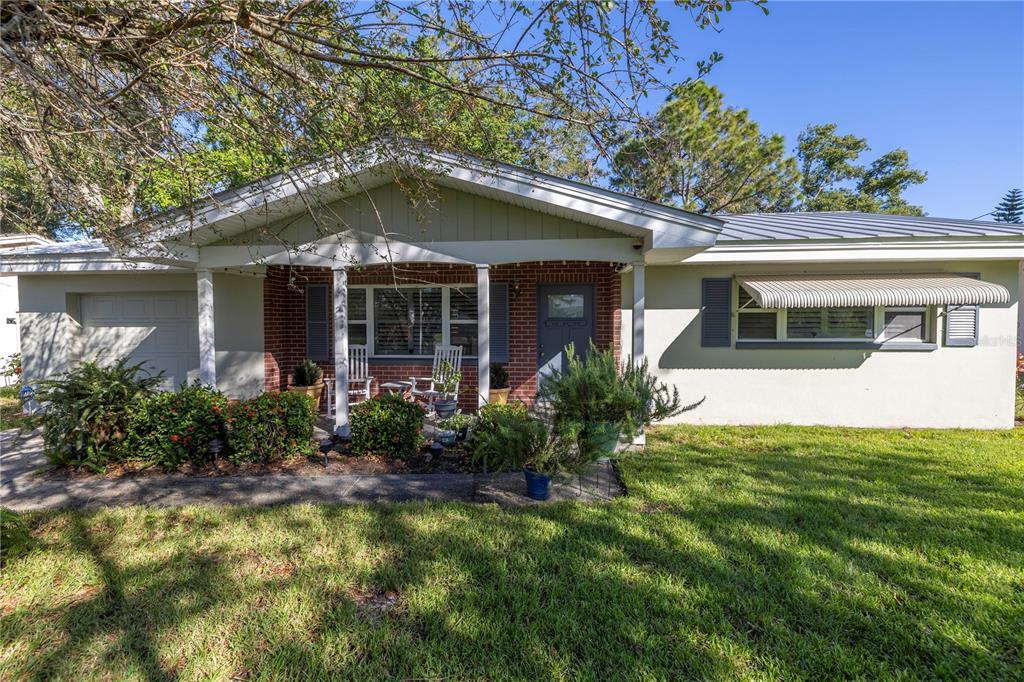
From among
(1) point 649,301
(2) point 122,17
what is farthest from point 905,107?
(2) point 122,17

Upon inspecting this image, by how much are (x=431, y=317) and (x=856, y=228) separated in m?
7.27

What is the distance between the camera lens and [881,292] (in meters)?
6.31

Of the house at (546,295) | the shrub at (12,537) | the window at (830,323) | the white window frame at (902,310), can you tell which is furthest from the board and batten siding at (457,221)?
the white window frame at (902,310)

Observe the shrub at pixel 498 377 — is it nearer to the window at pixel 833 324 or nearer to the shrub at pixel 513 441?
the shrub at pixel 513 441

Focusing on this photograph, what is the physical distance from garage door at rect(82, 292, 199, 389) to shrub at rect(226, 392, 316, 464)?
12.0 feet

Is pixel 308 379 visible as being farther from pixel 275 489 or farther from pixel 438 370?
pixel 275 489

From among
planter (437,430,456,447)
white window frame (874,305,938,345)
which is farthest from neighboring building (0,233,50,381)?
white window frame (874,305,938,345)

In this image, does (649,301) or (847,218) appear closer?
(649,301)

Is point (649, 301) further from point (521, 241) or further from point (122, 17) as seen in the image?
point (122, 17)

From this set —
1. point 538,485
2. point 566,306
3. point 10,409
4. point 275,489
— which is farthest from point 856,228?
point 10,409

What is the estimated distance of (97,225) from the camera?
12.3ft

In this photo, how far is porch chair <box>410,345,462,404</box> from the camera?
7781mm

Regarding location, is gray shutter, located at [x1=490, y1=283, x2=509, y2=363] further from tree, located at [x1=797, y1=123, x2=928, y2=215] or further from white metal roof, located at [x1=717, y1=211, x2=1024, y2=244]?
tree, located at [x1=797, y1=123, x2=928, y2=215]

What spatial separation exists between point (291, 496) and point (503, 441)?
2207 millimetres
